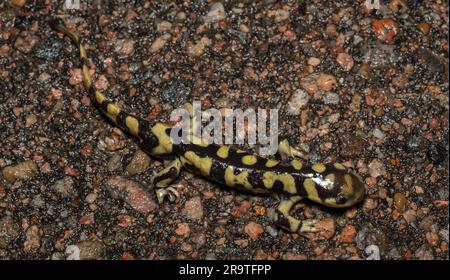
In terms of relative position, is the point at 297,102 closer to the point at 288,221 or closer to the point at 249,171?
the point at 249,171

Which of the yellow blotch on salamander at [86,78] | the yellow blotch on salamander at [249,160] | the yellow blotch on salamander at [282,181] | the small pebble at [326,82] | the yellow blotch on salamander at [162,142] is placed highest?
the yellow blotch on salamander at [86,78]

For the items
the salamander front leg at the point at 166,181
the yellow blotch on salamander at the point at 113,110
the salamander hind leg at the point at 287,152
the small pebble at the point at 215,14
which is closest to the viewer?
the salamander front leg at the point at 166,181

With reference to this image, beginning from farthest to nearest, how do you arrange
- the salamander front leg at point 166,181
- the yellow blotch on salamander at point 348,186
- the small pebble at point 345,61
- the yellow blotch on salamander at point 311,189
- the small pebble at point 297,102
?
the small pebble at point 345,61
the small pebble at point 297,102
the salamander front leg at point 166,181
the yellow blotch on salamander at point 311,189
the yellow blotch on salamander at point 348,186

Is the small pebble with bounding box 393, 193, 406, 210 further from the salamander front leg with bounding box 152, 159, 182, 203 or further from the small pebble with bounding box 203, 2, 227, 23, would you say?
the small pebble with bounding box 203, 2, 227, 23

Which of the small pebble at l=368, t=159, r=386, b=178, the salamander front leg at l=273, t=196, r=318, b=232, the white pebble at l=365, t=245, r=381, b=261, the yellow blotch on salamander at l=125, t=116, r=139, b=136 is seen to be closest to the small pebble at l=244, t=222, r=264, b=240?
the salamander front leg at l=273, t=196, r=318, b=232

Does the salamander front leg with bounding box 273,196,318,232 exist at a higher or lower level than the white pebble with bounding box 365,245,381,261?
higher

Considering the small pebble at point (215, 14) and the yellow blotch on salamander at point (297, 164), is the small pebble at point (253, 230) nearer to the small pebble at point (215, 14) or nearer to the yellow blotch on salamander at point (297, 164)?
the yellow blotch on salamander at point (297, 164)

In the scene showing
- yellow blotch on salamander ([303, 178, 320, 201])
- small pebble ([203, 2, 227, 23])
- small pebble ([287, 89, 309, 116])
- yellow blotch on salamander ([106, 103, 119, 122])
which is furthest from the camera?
small pebble ([203, 2, 227, 23])

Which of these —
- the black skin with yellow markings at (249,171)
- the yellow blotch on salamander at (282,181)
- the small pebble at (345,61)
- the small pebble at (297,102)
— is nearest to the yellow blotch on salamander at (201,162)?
the black skin with yellow markings at (249,171)

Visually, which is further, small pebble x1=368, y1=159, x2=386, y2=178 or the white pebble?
small pebble x1=368, y1=159, x2=386, y2=178
